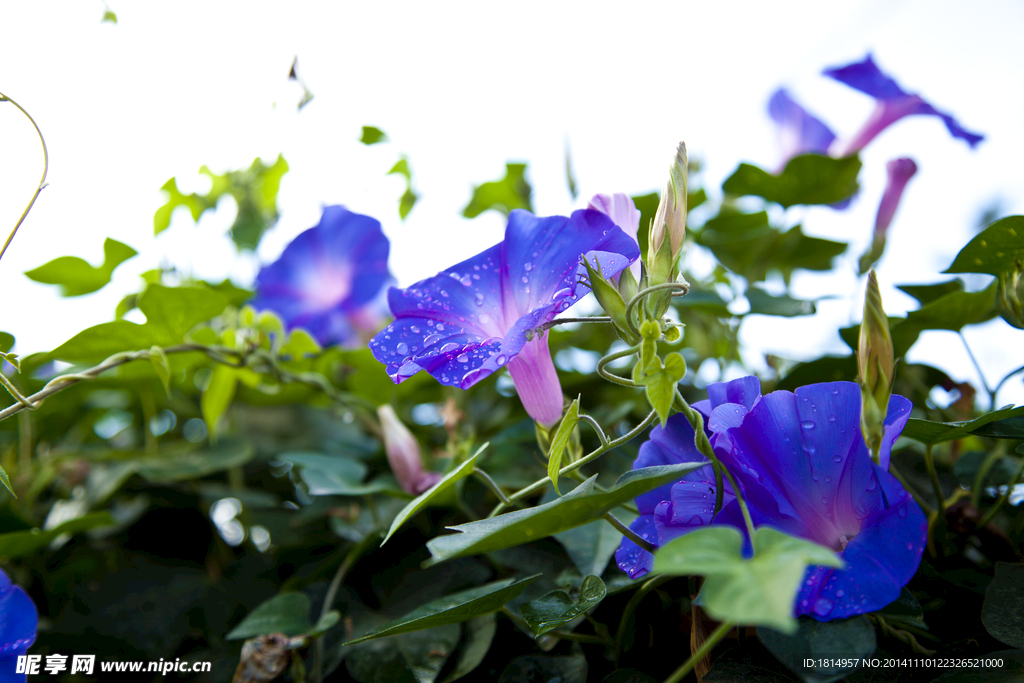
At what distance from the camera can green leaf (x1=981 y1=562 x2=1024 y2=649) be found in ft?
1.34

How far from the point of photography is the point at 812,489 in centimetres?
42

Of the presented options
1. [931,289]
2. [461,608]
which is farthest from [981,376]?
[461,608]

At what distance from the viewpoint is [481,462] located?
0.77m

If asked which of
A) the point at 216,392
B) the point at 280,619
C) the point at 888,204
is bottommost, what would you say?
the point at 280,619

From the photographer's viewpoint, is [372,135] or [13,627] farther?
[372,135]

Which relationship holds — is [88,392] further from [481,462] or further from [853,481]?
[853,481]

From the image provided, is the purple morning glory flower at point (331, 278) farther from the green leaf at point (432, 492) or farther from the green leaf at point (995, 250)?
the green leaf at point (995, 250)

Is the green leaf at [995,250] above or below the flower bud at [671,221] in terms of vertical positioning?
below

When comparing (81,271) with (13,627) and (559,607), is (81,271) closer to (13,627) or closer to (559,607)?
(13,627)

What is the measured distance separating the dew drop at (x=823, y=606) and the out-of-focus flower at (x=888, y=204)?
0.58 m

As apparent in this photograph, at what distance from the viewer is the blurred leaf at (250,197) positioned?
114 centimetres

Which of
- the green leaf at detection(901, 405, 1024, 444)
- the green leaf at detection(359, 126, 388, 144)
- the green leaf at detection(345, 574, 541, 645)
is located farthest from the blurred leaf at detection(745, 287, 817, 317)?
the green leaf at detection(359, 126, 388, 144)

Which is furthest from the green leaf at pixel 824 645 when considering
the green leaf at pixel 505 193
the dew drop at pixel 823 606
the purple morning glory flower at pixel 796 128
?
the purple morning glory flower at pixel 796 128

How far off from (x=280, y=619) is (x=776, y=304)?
25.9 inches
